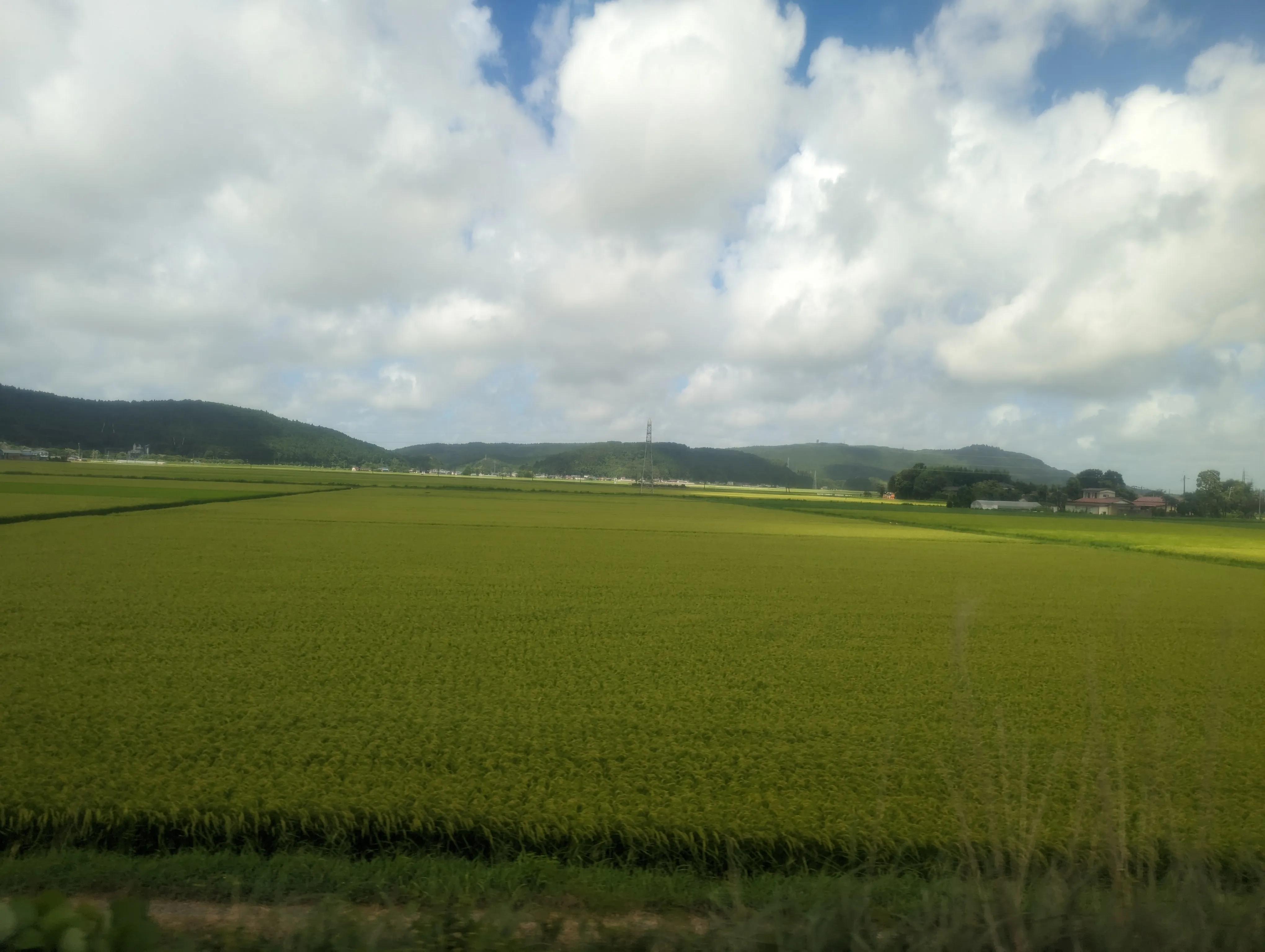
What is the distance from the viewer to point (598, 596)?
51.1 feet

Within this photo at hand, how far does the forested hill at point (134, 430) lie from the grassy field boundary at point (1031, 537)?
16113 cm

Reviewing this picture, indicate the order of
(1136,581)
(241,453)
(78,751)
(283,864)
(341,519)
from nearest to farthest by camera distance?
1. (283,864)
2. (78,751)
3. (1136,581)
4. (341,519)
5. (241,453)

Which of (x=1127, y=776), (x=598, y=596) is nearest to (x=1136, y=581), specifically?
(x=598, y=596)

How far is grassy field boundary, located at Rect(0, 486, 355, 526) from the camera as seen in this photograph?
1123 inches

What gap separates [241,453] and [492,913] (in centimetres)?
20815

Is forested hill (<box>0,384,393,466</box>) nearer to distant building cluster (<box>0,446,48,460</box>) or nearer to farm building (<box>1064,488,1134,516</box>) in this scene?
distant building cluster (<box>0,446,48,460</box>)

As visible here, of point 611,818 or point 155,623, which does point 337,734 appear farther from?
point 155,623

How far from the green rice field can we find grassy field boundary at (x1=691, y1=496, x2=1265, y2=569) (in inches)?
413

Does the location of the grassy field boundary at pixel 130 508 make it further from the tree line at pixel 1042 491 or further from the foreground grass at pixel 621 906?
the tree line at pixel 1042 491

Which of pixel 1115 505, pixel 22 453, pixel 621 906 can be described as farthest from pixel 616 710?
pixel 22 453

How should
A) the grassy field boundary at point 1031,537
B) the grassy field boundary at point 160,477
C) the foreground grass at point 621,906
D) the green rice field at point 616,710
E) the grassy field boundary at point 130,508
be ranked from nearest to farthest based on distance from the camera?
the foreground grass at point 621,906 → the green rice field at point 616,710 → the grassy field boundary at point 130,508 → the grassy field boundary at point 1031,537 → the grassy field boundary at point 160,477

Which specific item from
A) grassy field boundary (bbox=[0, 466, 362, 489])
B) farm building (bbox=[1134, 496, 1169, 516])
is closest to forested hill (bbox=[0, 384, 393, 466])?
grassy field boundary (bbox=[0, 466, 362, 489])

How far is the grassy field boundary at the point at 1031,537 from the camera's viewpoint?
28719 mm

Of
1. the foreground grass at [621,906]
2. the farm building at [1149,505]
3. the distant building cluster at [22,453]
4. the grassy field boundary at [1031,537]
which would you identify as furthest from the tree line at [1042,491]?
the distant building cluster at [22,453]
